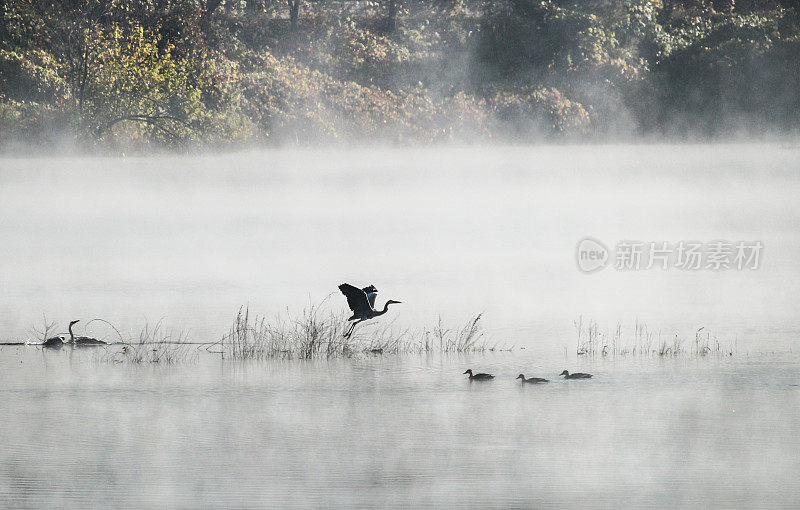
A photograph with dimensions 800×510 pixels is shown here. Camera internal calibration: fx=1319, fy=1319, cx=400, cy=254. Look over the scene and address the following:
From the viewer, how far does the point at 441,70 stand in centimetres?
4066

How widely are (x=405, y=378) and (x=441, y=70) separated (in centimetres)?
3173

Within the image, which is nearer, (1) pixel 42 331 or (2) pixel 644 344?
(2) pixel 644 344

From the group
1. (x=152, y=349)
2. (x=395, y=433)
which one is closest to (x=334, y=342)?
(x=152, y=349)

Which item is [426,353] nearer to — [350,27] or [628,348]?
[628,348]

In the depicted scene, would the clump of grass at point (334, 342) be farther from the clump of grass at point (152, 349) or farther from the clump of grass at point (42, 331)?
the clump of grass at point (42, 331)

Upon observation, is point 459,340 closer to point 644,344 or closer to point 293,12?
point 644,344

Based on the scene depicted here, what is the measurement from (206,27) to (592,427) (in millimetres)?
30648

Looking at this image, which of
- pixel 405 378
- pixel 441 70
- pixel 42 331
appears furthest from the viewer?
pixel 441 70

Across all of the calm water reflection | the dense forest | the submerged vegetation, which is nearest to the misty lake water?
the calm water reflection

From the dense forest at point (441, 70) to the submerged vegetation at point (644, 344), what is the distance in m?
22.6

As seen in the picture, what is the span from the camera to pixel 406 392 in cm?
920

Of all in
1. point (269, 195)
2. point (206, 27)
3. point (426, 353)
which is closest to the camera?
point (426, 353)

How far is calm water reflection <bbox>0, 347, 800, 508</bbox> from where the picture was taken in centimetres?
698

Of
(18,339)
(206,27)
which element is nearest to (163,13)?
(206,27)
